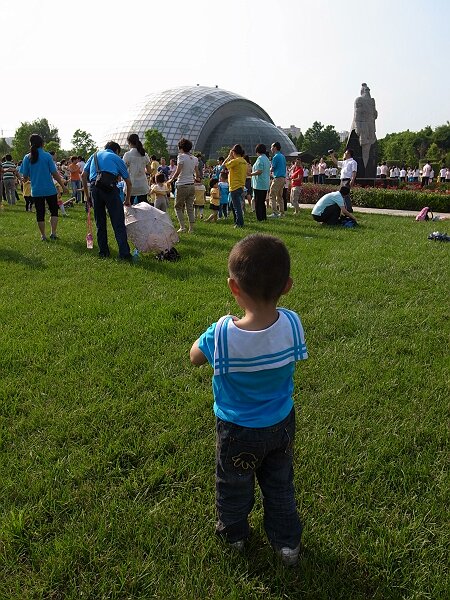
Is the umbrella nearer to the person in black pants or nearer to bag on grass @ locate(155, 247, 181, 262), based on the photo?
bag on grass @ locate(155, 247, 181, 262)

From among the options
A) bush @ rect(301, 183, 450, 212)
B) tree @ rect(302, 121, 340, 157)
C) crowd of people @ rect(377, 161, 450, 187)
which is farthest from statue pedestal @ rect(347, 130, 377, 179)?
tree @ rect(302, 121, 340, 157)

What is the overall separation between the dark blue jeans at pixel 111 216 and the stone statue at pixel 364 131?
68.6 feet

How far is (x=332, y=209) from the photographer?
36.6ft

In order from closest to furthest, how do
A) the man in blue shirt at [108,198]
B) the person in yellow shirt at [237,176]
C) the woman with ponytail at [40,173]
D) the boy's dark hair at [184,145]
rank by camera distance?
the man in blue shirt at [108,198]
the woman with ponytail at [40,173]
the boy's dark hair at [184,145]
the person in yellow shirt at [237,176]

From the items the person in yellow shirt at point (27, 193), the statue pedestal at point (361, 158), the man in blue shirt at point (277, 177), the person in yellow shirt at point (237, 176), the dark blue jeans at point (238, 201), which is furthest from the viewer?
the statue pedestal at point (361, 158)

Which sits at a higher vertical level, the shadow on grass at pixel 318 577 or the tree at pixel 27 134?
the tree at pixel 27 134

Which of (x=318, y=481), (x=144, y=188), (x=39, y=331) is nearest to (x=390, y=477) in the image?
(x=318, y=481)

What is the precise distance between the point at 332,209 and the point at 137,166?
459cm

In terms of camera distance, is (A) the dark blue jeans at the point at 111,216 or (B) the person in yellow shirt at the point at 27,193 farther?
(B) the person in yellow shirt at the point at 27,193

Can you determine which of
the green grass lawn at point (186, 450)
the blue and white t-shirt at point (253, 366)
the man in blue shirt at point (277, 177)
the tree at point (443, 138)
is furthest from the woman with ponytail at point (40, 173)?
the tree at point (443, 138)

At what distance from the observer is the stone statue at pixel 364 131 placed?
24625 mm

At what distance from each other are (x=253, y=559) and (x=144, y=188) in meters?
8.64

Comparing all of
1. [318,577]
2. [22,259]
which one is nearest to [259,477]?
[318,577]

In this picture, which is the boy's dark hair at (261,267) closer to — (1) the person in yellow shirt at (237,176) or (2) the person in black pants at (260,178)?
(1) the person in yellow shirt at (237,176)
